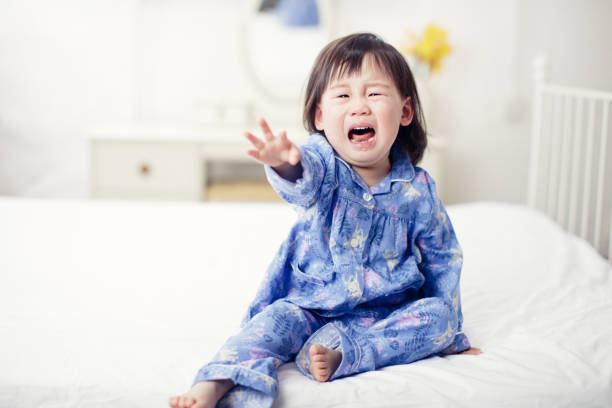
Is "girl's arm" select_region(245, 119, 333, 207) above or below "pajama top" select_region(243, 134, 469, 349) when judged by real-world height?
above

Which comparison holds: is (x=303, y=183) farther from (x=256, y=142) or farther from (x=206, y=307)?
(x=206, y=307)

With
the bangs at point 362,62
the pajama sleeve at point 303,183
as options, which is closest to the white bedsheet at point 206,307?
the pajama sleeve at point 303,183

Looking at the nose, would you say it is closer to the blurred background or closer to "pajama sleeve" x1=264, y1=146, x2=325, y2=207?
"pajama sleeve" x1=264, y1=146, x2=325, y2=207

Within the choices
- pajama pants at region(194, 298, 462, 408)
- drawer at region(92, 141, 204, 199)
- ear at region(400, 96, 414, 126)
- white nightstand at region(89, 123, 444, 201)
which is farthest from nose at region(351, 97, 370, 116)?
drawer at region(92, 141, 204, 199)

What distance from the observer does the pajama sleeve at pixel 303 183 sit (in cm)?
95

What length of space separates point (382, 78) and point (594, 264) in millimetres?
805

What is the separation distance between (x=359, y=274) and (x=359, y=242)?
5cm

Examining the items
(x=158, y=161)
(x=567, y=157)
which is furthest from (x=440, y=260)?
(x=158, y=161)

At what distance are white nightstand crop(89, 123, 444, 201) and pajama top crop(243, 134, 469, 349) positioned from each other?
1.56m

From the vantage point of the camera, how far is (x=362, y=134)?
1.06 metres

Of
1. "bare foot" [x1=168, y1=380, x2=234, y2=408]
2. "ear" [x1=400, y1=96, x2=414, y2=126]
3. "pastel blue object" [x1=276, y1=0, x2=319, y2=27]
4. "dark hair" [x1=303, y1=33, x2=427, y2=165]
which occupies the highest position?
"pastel blue object" [x1=276, y1=0, x2=319, y2=27]

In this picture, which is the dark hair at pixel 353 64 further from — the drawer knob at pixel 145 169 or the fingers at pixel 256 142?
the drawer knob at pixel 145 169

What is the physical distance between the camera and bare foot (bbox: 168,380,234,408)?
0.79 metres

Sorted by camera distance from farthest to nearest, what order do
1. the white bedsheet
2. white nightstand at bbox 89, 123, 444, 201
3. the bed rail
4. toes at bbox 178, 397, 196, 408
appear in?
white nightstand at bbox 89, 123, 444, 201, the bed rail, the white bedsheet, toes at bbox 178, 397, 196, 408
